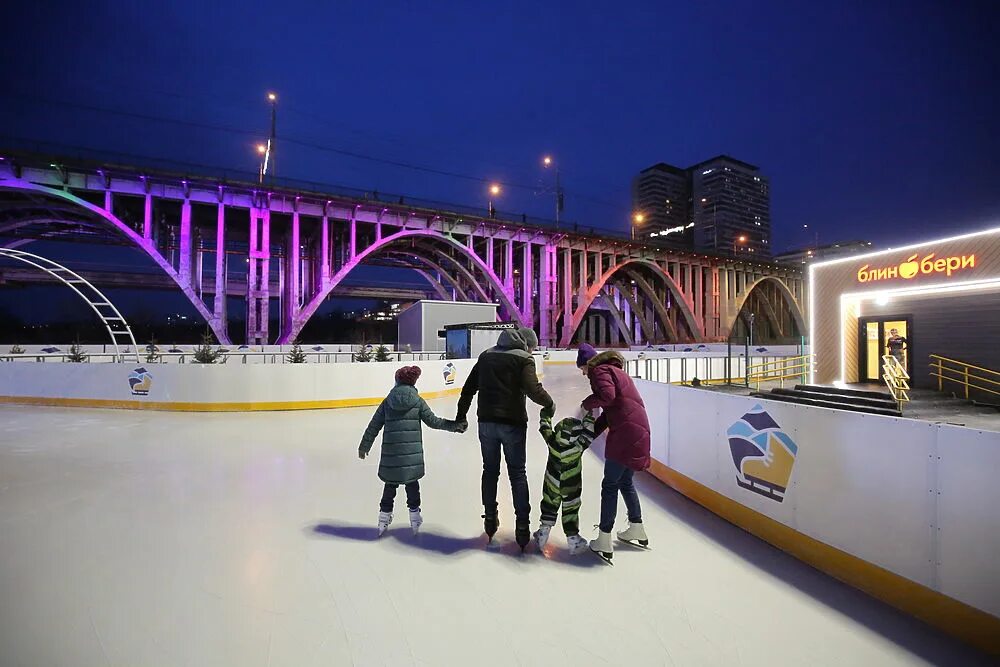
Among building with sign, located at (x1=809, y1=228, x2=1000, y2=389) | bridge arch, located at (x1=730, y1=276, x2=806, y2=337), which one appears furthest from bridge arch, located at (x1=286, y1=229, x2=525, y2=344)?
bridge arch, located at (x1=730, y1=276, x2=806, y2=337)

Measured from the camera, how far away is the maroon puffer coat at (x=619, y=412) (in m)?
3.53

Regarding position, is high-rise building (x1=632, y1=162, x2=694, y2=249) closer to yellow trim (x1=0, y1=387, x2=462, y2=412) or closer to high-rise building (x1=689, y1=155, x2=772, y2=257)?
high-rise building (x1=689, y1=155, x2=772, y2=257)

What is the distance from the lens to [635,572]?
11.2ft

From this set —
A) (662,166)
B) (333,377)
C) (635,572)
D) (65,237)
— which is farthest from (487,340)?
(662,166)

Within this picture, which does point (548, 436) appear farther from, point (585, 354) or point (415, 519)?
point (415, 519)

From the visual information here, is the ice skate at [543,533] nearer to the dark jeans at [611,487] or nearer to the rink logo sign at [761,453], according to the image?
the dark jeans at [611,487]

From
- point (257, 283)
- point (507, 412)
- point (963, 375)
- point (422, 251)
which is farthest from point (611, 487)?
point (422, 251)

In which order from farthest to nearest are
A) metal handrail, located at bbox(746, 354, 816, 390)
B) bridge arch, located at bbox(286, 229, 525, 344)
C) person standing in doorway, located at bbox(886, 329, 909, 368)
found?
bridge arch, located at bbox(286, 229, 525, 344) → metal handrail, located at bbox(746, 354, 816, 390) → person standing in doorway, located at bbox(886, 329, 909, 368)

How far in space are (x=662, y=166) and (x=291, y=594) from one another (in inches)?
5094

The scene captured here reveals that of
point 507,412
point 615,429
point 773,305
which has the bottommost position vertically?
point 615,429

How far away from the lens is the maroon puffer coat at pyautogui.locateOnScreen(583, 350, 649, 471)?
3.53 m

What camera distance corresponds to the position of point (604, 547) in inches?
142

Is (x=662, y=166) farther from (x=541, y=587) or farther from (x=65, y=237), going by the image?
(x=541, y=587)

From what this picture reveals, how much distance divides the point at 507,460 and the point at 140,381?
12.1 metres
